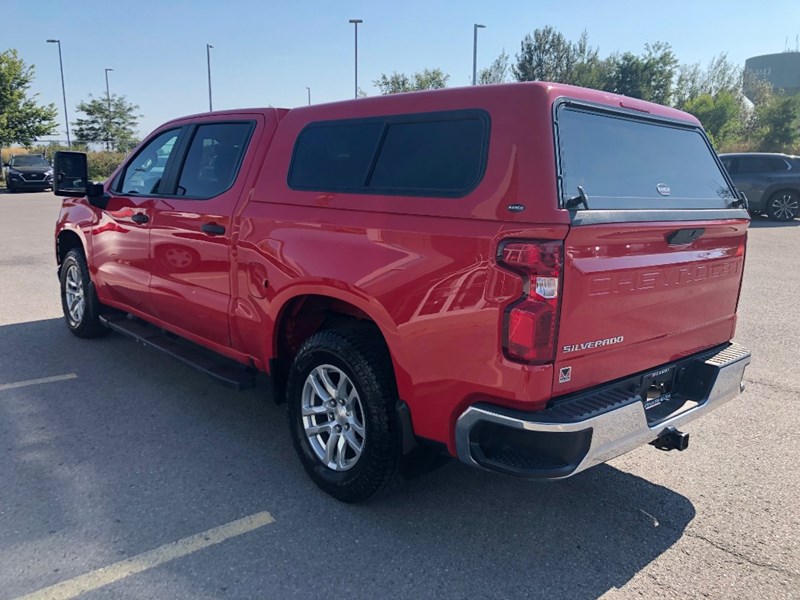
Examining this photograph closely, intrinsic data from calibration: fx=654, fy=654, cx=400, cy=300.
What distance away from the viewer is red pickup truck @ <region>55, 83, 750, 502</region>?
2559 mm

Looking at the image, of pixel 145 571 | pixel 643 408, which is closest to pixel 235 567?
pixel 145 571

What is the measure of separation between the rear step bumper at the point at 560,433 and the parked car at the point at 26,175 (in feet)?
94.7

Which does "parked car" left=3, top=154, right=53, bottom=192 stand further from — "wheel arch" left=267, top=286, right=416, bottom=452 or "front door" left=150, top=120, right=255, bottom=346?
"wheel arch" left=267, top=286, right=416, bottom=452

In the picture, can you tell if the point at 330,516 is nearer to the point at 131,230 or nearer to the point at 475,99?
the point at 475,99

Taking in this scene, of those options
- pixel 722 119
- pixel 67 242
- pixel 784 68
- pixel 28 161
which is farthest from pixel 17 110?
pixel 784 68

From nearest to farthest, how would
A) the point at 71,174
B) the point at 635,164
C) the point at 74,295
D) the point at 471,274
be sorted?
the point at 471,274 → the point at 635,164 → the point at 71,174 → the point at 74,295

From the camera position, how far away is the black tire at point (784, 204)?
1681 cm

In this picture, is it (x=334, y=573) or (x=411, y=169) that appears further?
(x=411, y=169)

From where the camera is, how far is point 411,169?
3.04 meters

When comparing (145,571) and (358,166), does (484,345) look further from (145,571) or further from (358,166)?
(145,571)

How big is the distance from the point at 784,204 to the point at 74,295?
55.9 ft

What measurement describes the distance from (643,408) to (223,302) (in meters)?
2.51

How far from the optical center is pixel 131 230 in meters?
4.92

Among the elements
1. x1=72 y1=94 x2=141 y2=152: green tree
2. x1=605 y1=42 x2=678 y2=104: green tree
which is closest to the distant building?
x1=605 y1=42 x2=678 y2=104: green tree
